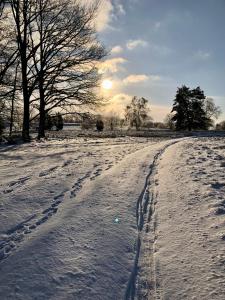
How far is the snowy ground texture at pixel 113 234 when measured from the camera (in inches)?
173

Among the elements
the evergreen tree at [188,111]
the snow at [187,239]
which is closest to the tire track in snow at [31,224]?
the snow at [187,239]

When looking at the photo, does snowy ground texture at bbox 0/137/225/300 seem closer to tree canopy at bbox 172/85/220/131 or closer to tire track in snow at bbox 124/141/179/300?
tire track in snow at bbox 124/141/179/300

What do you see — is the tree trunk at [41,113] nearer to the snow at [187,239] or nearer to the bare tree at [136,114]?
the snow at [187,239]

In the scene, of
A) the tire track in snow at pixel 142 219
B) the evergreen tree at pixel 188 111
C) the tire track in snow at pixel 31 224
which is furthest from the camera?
the evergreen tree at pixel 188 111

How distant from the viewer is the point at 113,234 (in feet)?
19.2

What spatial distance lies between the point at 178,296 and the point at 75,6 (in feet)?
75.6

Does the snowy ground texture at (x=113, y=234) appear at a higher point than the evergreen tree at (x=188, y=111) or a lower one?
lower

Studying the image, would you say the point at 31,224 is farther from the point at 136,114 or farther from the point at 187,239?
the point at 136,114

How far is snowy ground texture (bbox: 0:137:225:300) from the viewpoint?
438 cm

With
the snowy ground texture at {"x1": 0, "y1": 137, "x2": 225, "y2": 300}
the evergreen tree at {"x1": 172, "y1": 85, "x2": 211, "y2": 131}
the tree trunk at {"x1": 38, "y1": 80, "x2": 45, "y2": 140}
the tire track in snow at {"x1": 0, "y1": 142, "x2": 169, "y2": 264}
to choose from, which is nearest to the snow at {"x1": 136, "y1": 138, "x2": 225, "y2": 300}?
the snowy ground texture at {"x1": 0, "y1": 137, "x2": 225, "y2": 300}

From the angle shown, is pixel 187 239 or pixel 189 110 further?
pixel 189 110

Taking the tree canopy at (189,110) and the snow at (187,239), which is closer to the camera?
the snow at (187,239)

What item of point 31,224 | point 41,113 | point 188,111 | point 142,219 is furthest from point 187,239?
point 188,111

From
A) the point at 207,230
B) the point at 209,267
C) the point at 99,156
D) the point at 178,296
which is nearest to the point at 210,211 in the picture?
the point at 207,230
